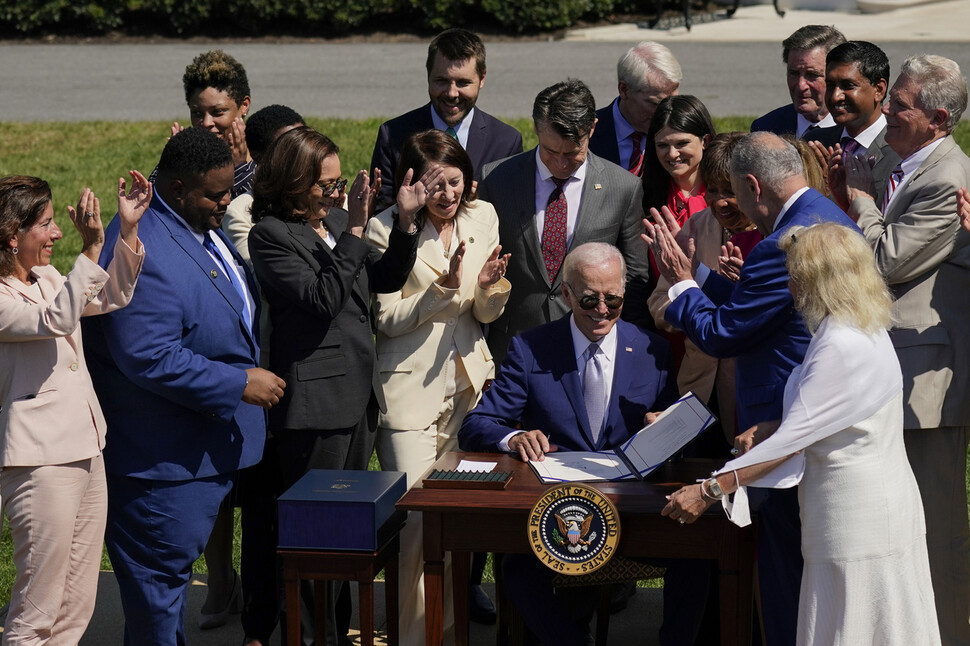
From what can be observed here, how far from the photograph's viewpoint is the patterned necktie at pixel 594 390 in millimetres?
5355

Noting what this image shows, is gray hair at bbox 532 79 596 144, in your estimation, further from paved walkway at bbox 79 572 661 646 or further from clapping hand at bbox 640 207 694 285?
paved walkway at bbox 79 572 661 646

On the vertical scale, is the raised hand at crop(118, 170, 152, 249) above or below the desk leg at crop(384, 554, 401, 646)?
above

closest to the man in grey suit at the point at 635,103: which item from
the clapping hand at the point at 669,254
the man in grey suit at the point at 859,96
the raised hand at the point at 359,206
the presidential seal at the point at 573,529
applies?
the man in grey suit at the point at 859,96

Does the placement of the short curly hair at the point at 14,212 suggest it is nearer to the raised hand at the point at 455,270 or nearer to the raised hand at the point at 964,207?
the raised hand at the point at 455,270

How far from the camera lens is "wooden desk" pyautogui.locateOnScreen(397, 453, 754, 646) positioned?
4.66 meters

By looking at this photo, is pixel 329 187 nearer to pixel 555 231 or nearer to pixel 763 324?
pixel 555 231

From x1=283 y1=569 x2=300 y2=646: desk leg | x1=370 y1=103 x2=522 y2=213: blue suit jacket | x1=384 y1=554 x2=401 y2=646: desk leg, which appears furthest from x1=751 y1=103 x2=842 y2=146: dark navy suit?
x1=283 y1=569 x2=300 y2=646: desk leg

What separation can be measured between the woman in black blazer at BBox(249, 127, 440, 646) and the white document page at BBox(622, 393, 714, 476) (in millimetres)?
1216

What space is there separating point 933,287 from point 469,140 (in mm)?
2590

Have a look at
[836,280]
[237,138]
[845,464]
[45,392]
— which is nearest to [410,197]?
[237,138]

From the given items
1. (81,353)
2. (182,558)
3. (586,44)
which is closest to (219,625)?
(182,558)

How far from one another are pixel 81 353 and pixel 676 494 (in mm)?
2297

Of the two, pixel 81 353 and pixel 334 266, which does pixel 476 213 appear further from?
pixel 81 353

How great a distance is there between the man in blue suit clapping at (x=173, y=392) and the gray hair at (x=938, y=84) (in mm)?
2789
